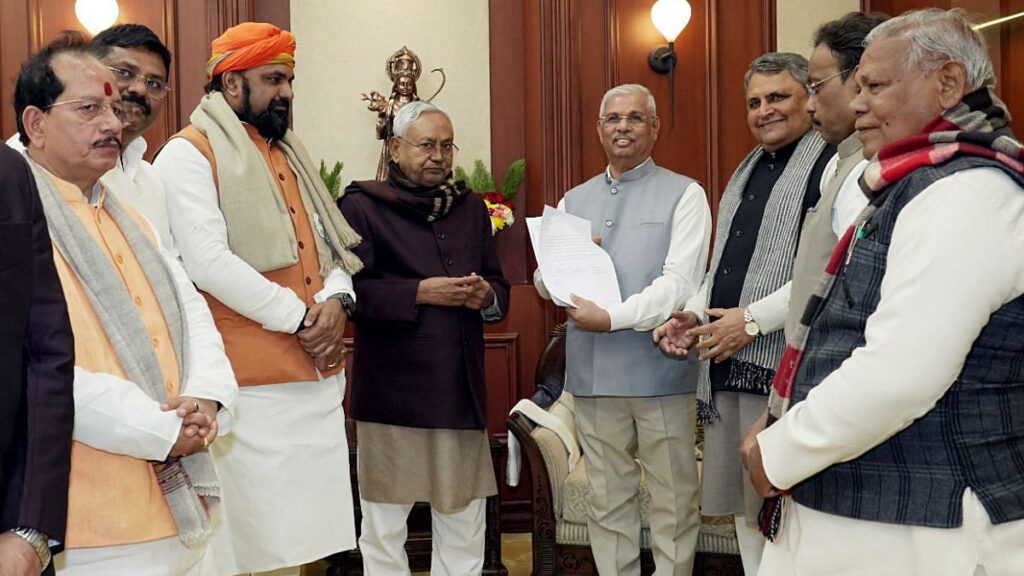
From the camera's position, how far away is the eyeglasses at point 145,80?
9.55ft

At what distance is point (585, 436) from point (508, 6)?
8.89 ft

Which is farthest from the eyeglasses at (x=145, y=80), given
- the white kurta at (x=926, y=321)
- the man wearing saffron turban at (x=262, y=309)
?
the white kurta at (x=926, y=321)

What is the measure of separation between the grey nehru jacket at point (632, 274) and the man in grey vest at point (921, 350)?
5.45ft

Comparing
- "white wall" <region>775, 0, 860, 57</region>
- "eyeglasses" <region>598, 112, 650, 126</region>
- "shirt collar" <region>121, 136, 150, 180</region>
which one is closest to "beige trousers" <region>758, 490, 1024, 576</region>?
"shirt collar" <region>121, 136, 150, 180</region>

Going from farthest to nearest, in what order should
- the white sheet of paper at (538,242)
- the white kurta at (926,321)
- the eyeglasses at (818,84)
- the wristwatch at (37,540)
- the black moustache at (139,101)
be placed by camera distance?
1. the white sheet of paper at (538,242)
2. the black moustache at (139,101)
3. the eyeglasses at (818,84)
4. the white kurta at (926,321)
5. the wristwatch at (37,540)

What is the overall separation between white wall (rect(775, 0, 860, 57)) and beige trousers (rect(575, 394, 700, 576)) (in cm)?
266

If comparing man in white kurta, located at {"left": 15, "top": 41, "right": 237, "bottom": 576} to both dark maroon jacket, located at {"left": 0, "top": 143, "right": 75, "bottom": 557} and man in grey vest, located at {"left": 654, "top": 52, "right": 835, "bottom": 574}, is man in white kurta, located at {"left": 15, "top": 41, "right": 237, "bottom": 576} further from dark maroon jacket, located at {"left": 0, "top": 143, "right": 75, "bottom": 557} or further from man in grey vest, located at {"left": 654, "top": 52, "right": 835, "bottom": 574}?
man in grey vest, located at {"left": 654, "top": 52, "right": 835, "bottom": 574}

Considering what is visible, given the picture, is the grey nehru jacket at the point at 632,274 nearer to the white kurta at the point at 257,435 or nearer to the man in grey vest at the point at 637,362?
the man in grey vest at the point at 637,362

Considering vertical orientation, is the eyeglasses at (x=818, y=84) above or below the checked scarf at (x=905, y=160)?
above

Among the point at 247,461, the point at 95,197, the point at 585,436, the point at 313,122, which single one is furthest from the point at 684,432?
the point at 313,122

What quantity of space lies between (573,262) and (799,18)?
9.01ft

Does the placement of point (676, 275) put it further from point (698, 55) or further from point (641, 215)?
point (698, 55)

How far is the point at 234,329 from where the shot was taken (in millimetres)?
2982

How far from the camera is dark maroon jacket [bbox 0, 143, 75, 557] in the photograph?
149 centimetres
